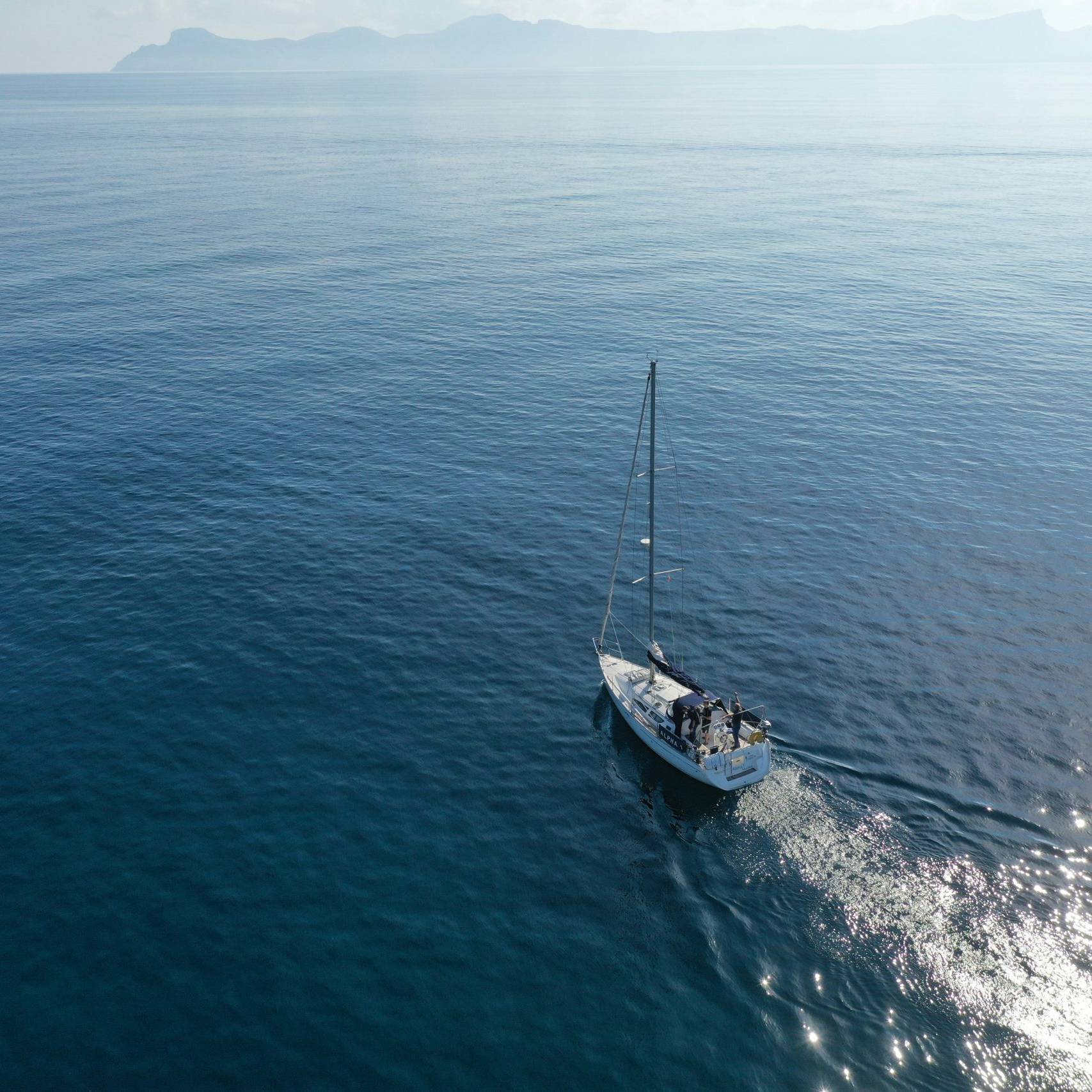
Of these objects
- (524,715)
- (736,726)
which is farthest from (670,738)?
(524,715)

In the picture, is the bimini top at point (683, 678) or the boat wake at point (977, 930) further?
the bimini top at point (683, 678)

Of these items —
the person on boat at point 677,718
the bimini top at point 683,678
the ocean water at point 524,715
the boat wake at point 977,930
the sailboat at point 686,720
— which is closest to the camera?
the boat wake at point 977,930

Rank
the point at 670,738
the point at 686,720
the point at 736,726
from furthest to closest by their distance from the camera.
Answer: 1. the point at 670,738
2. the point at 686,720
3. the point at 736,726

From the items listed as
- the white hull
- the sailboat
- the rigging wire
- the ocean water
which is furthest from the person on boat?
the rigging wire

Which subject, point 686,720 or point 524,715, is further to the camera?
point 524,715

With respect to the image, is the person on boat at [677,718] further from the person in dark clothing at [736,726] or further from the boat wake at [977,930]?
the boat wake at [977,930]

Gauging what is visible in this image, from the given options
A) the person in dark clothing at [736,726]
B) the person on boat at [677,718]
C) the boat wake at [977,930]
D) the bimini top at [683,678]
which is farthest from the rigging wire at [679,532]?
the boat wake at [977,930]

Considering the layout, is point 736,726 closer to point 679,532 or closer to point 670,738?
point 670,738

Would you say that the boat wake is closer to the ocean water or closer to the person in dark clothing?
the ocean water
